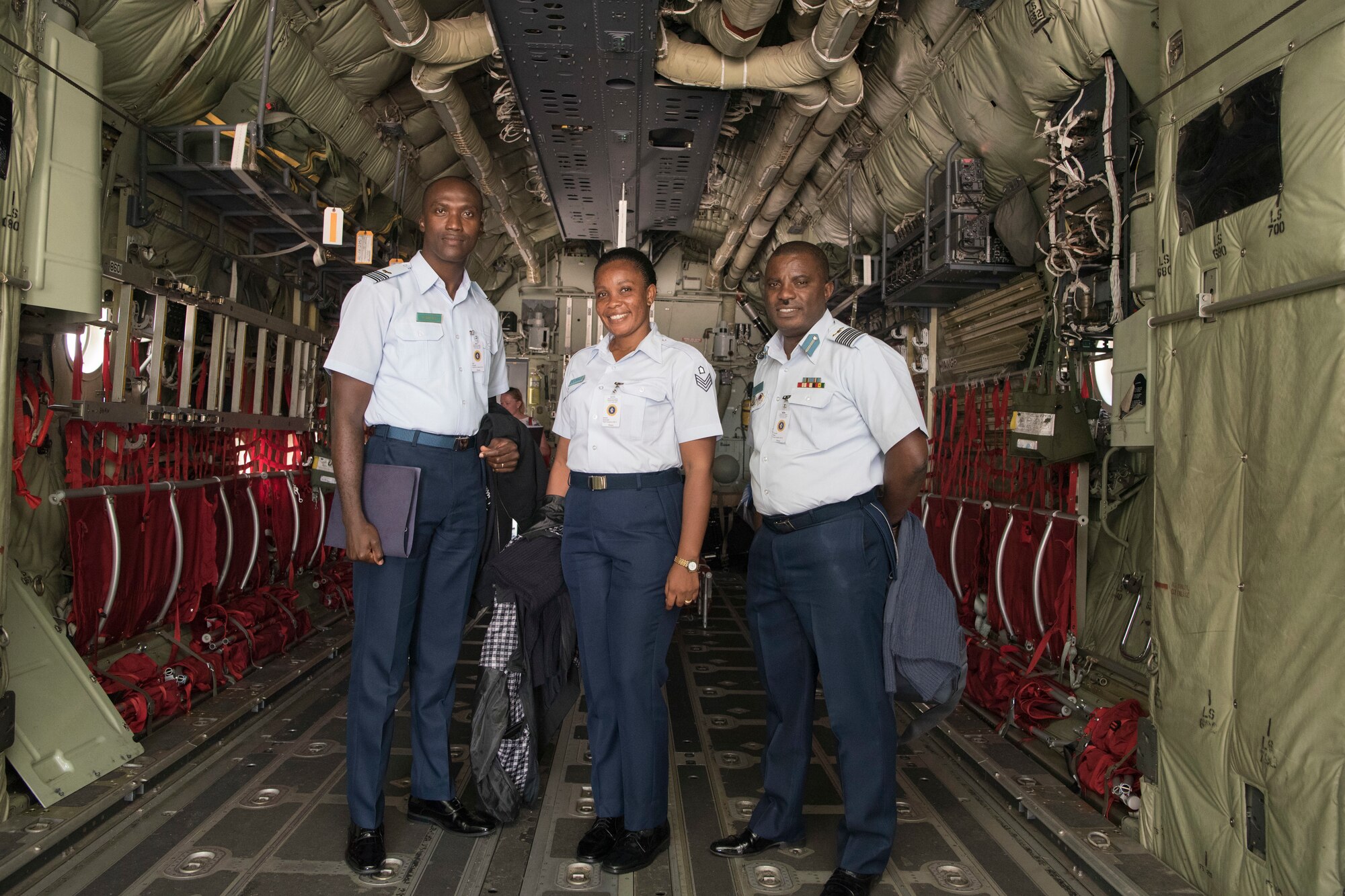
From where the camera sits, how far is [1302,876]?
213 cm

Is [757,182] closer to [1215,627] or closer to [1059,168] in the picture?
[1059,168]

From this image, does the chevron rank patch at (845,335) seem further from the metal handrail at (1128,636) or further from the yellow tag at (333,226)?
the yellow tag at (333,226)

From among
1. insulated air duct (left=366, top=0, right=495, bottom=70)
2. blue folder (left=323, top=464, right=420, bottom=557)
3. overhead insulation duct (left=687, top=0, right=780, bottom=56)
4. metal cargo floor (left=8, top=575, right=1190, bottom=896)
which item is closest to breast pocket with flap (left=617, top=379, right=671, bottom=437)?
blue folder (left=323, top=464, right=420, bottom=557)

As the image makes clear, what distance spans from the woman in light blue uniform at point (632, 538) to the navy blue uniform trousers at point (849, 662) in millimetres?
351

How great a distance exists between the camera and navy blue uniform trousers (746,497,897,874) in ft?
8.50

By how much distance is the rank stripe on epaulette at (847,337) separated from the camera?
274cm

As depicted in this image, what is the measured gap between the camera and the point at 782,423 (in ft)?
9.30

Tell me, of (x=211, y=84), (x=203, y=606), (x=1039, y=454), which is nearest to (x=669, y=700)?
(x=1039, y=454)

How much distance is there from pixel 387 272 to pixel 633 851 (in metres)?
2.05

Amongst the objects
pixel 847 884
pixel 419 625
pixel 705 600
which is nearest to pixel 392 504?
pixel 419 625

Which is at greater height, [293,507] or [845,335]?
[845,335]

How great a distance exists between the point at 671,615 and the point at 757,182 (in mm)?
4680

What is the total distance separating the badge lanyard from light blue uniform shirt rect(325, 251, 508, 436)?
1.58 feet

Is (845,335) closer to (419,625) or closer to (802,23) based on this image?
(419,625)
